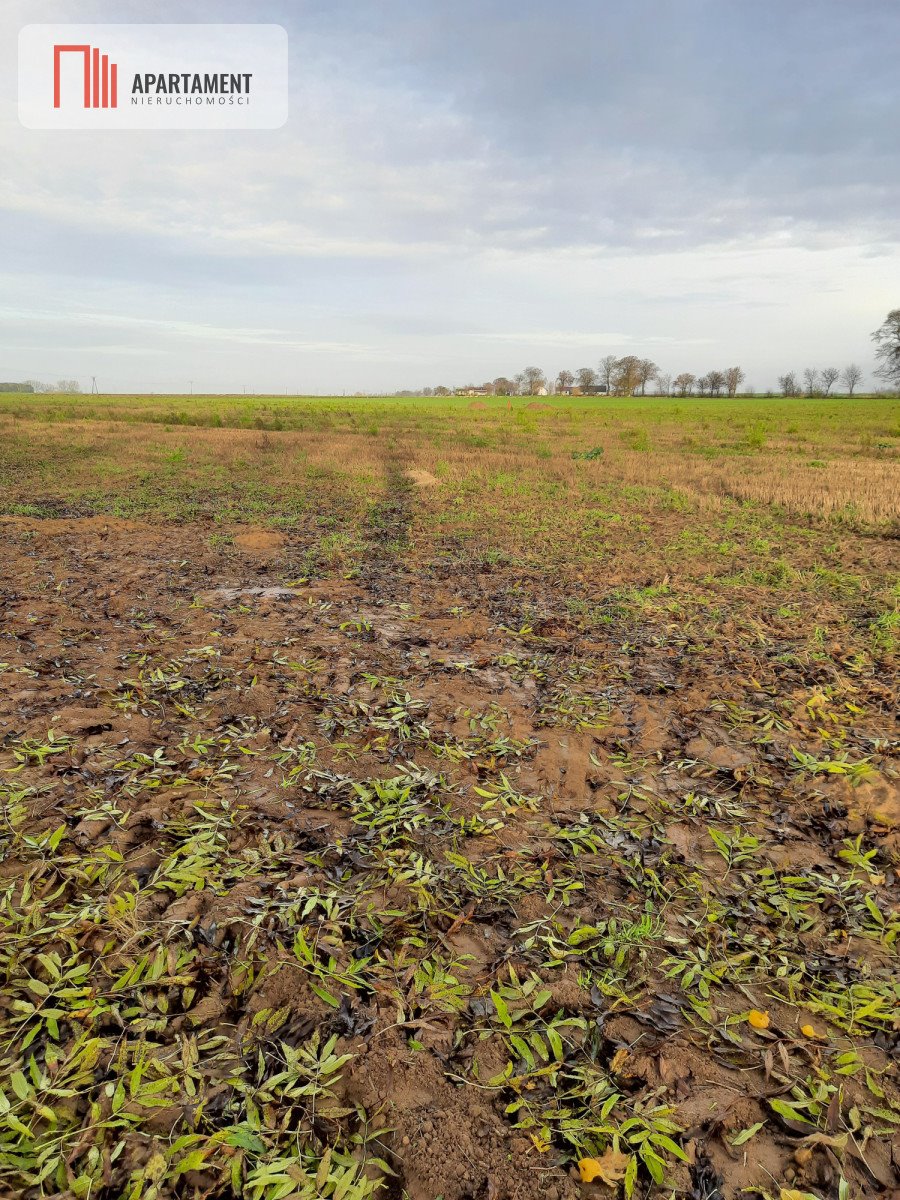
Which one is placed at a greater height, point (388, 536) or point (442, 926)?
point (388, 536)

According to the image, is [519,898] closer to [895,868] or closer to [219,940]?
[219,940]

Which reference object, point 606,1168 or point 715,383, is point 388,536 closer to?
point 606,1168

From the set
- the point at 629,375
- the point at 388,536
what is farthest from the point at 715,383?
the point at 388,536

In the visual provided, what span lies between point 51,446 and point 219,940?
88.8 feet

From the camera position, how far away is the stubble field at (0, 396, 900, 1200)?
2164mm

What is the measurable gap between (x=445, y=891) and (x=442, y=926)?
0.75 ft

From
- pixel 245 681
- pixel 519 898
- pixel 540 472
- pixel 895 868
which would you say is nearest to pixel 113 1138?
pixel 519 898

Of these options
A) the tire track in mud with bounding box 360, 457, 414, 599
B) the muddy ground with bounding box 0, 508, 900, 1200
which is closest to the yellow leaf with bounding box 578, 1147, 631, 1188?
the muddy ground with bounding box 0, 508, 900, 1200

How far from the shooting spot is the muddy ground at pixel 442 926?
84.6 inches

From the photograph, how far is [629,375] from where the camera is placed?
11506 centimetres

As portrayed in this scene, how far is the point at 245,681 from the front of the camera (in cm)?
555

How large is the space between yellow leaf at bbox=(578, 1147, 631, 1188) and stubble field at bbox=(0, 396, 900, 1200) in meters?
0.01

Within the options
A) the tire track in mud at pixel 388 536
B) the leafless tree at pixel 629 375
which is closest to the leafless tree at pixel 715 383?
the leafless tree at pixel 629 375

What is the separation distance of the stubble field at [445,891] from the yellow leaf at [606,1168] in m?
0.01
